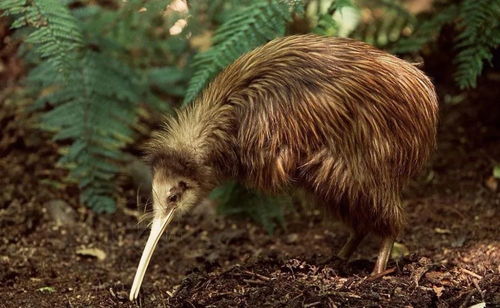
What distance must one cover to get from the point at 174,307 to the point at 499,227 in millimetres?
1780

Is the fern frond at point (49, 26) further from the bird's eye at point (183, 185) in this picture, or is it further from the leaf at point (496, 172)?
the leaf at point (496, 172)

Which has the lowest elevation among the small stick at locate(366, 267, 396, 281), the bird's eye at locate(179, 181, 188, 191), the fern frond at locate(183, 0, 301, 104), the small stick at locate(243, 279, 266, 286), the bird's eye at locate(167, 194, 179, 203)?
the small stick at locate(366, 267, 396, 281)

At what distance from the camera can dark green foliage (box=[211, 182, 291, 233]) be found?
176 inches

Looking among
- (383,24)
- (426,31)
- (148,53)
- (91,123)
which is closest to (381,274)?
(426,31)

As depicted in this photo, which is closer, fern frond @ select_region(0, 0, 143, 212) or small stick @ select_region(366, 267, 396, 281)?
small stick @ select_region(366, 267, 396, 281)

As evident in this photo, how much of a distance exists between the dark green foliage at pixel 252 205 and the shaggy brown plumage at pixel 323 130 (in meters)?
1.17

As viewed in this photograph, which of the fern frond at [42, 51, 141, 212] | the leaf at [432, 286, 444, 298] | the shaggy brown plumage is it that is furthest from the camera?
the fern frond at [42, 51, 141, 212]

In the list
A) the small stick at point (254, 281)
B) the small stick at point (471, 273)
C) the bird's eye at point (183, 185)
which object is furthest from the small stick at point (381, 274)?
the bird's eye at point (183, 185)

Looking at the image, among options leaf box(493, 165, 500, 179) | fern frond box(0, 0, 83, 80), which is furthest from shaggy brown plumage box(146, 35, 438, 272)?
leaf box(493, 165, 500, 179)

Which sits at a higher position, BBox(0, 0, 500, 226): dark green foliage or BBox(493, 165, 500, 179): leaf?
BBox(0, 0, 500, 226): dark green foliage

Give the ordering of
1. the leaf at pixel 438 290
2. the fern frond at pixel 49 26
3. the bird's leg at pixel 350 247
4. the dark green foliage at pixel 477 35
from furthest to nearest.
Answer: the dark green foliage at pixel 477 35, the fern frond at pixel 49 26, the bird's leg at pixel 350 247, the leaf at pixel 438 290

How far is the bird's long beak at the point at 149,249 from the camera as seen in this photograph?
10.6ft

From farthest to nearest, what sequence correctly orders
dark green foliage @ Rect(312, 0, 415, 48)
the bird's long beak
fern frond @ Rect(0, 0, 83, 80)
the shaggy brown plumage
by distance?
dark green foliage @ Rect(312, 0, 415, 48), fern frond @ Rect(0, 0, 83, 80), the bird's long beak, the shaggy brown plumage

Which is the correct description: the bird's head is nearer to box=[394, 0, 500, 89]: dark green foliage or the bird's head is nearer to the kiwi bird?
the kiwi bird
